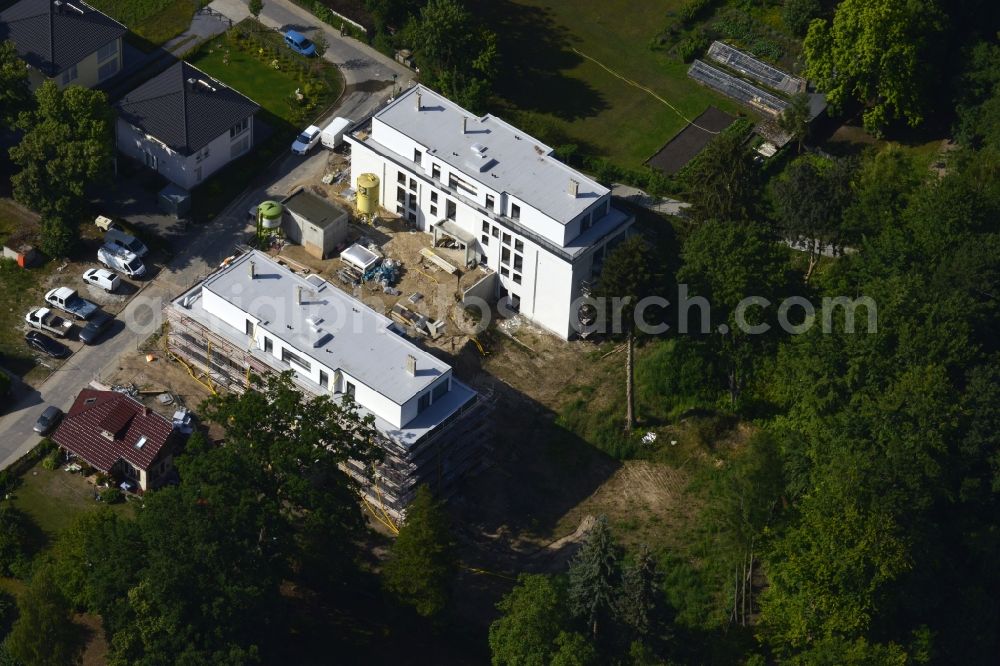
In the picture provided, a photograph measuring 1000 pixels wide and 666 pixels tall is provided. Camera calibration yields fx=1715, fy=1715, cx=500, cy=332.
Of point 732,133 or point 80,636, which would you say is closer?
point 80,636

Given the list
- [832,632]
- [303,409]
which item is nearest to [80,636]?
[303,409]

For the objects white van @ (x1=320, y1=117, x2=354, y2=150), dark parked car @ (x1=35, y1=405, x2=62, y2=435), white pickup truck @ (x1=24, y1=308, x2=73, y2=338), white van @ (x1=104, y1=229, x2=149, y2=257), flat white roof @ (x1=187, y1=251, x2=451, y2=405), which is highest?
white van @ (x1=320, y1=117, x2=354, y2=150)

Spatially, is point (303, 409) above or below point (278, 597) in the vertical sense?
above

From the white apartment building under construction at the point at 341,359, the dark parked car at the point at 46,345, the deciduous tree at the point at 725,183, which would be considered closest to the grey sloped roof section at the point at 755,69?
the deciduous tree at the point at 725,183

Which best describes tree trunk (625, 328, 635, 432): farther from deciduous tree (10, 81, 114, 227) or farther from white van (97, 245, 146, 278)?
deciduous tree (10, 81, 114, 227)

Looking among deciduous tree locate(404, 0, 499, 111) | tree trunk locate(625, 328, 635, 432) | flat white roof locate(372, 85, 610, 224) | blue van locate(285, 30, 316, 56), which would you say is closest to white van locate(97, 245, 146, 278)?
flat white roof locate(372, 85, 610, 224)

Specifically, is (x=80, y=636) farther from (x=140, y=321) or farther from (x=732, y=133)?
(x=732, y=133)

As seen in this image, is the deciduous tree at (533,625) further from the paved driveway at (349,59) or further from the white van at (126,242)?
the paved driveway at (349,59)

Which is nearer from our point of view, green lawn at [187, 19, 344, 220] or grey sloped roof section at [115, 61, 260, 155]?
grey sloped roof section at [115, 61, 260, 155]
